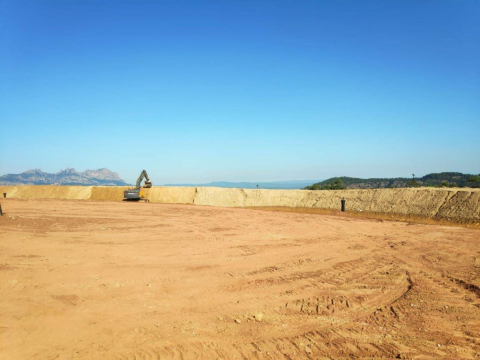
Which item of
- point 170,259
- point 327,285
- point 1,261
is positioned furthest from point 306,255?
point 1,261

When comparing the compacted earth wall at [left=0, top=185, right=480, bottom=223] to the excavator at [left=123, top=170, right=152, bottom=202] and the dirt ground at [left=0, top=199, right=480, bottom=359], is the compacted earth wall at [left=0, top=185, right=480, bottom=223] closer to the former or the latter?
the excavator at [left=123, top=170, right=152, bottom=202]

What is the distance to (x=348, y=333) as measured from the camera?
6.30m

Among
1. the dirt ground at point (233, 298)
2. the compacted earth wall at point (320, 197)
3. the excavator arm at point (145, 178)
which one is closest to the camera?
the dirt ground at point (233, 298)

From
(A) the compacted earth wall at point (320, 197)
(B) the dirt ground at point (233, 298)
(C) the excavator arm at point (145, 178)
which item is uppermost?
(C) the excavator arm at point (145, 178)

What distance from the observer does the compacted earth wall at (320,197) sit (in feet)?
80.2

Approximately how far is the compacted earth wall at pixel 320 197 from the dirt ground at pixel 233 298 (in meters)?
10.7

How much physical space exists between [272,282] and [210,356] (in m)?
4.12

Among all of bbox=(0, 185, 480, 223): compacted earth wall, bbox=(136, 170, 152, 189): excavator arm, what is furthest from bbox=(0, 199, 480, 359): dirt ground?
bbox=(136, 170, 152, 189): excavator arm

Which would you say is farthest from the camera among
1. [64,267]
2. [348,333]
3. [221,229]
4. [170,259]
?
[221,229]

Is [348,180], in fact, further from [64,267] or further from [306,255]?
[64,267]

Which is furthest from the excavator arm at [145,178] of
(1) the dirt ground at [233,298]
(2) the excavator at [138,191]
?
(1) the dirt ground at [233,298]

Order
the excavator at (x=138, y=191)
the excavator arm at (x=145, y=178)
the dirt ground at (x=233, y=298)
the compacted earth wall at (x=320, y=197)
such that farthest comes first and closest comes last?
1. the excavator arm at (x=145, y=178)
2. the excavator at (x=138, y=191)
3. the compacted earth wall at (x=320, y=197)
4. the dirt ground at (x=233, y=298)

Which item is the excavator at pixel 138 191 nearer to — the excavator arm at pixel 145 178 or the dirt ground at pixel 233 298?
the excavator arm at pixel 145 178

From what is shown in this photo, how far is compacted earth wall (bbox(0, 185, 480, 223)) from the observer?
Result: 24438 mm
